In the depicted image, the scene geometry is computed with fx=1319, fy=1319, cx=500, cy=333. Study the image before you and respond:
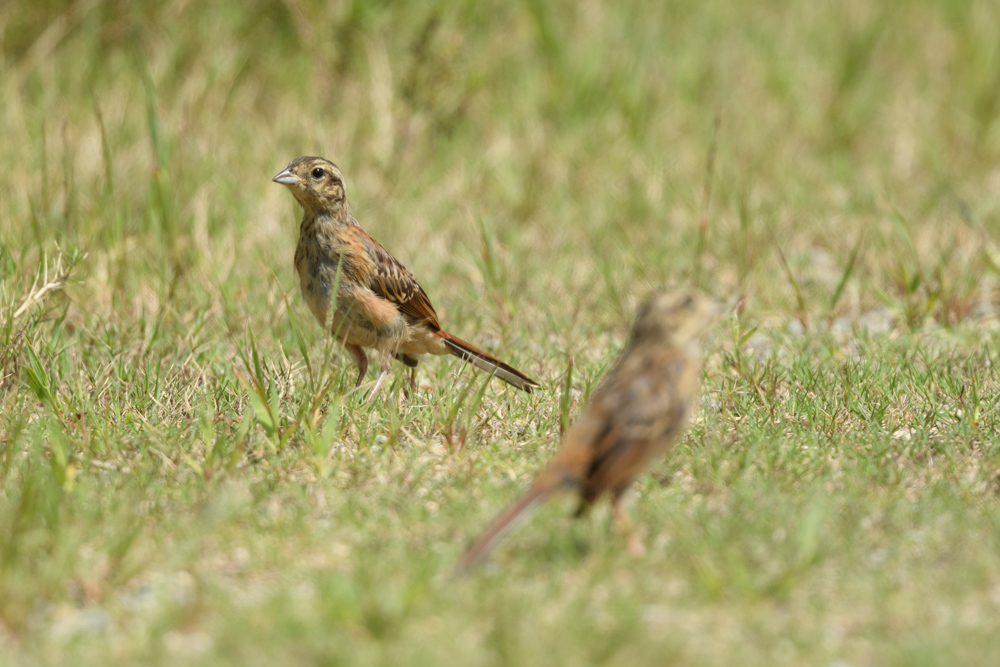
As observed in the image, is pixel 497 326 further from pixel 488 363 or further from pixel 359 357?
pixel 488 363

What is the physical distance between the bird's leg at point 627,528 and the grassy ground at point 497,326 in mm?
57

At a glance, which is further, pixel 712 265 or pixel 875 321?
pixel 712 265

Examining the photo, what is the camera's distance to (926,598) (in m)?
3.87

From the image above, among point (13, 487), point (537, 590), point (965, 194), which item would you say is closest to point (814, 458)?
point (537, 590)

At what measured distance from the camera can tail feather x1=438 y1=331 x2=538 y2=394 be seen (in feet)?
19.2

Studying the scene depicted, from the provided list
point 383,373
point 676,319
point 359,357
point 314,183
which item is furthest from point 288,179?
point 676,319

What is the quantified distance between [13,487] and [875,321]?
467 centimetres

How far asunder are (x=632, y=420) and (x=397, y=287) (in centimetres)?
248

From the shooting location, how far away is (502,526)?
3.89 meters

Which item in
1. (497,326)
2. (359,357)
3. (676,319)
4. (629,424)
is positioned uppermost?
(676,319)

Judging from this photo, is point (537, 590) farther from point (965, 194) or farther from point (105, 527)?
point (965, 194)

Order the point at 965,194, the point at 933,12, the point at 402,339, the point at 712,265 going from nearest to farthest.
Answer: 1. the point at 402,339
2. the point at 712,265
3. the point at 965,194
4. the point at 933,12

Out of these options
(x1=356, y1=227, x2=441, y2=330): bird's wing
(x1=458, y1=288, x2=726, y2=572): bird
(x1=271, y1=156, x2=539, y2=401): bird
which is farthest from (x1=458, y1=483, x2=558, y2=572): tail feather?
(x1=356, y1=227, x2=441, y2=330): bird's wing

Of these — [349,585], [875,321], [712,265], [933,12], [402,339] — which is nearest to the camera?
[349,585]
